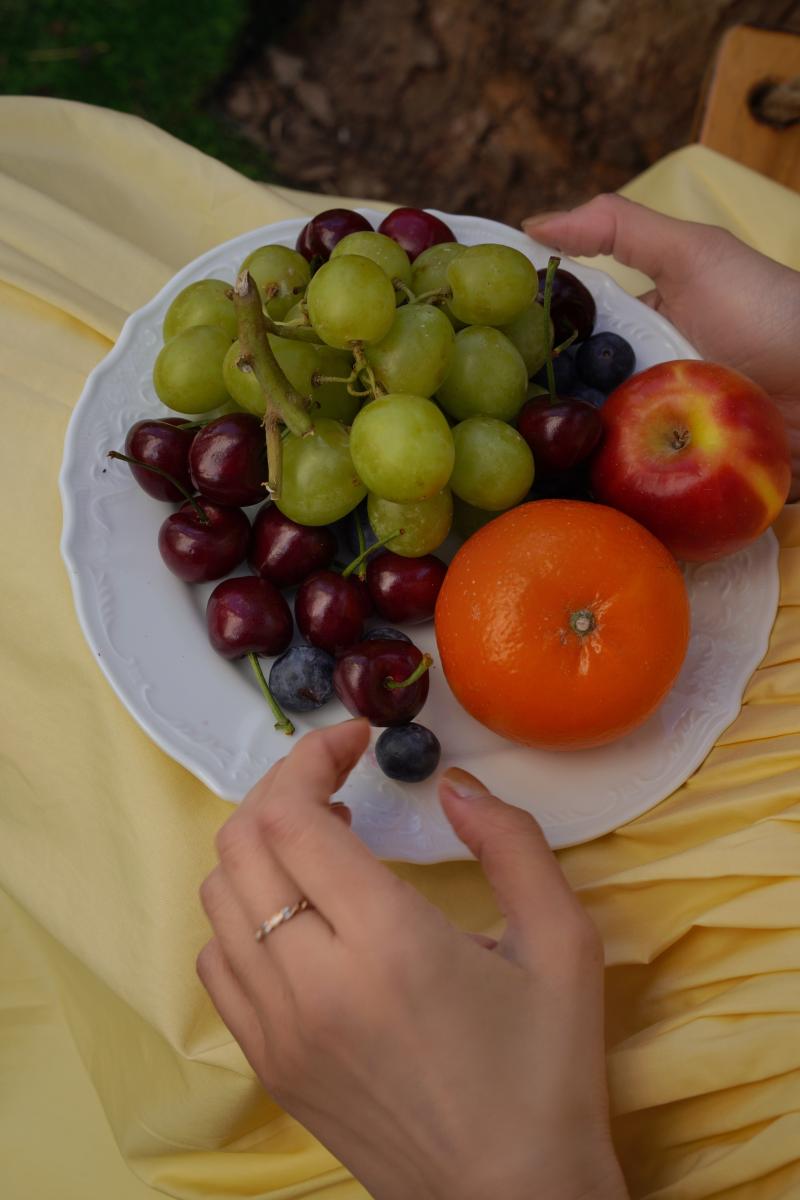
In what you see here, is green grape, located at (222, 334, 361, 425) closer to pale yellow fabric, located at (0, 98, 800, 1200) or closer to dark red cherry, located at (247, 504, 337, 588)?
dark red cherry, located at (247, 504, 337, 588)

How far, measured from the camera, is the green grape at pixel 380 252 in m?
0.84

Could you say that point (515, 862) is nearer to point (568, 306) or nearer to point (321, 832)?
point (321, 832)

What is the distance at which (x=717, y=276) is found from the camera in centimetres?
107

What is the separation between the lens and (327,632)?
81cm

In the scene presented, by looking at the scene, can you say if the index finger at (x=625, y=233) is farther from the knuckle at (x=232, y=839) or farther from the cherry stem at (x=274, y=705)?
the knuckle at (x=232, y=839)

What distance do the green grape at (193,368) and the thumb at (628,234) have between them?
0.42 meters

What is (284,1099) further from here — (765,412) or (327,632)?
(765,412)

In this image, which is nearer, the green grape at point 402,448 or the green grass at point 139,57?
the green grape at point 402,448

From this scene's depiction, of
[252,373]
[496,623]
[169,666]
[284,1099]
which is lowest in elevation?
[284,1099]

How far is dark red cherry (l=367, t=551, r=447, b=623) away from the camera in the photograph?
2.72ft

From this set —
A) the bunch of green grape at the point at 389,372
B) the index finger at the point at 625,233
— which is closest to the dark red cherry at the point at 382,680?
the bunch of green grape at the point at 389,372

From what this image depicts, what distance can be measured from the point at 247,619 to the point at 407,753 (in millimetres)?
177

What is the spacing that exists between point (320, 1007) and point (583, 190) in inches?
75.3

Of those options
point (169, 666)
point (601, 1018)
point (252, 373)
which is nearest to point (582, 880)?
point (601, 1018)
